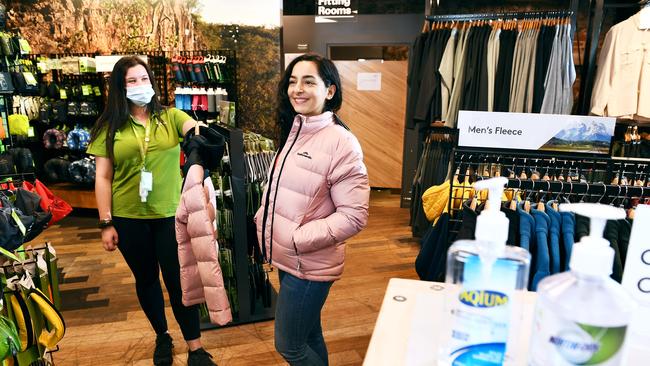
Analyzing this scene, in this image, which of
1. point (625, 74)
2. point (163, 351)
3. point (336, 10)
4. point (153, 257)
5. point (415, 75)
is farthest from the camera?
point (336, 10)

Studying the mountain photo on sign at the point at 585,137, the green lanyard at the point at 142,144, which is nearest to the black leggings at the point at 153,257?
the green lanyard at the point at 142,144

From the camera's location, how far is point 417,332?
83 cm

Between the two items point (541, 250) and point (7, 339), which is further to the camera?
point (7, 339)

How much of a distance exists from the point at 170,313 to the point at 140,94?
1.62 meters

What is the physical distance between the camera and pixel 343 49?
654 cm

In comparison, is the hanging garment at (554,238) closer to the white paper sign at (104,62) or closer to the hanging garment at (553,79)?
the hanging garment at (553,79)

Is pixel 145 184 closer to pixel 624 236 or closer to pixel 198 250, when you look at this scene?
pixel 198 250

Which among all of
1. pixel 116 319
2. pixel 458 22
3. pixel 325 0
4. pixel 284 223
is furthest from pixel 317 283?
pixel 325 0

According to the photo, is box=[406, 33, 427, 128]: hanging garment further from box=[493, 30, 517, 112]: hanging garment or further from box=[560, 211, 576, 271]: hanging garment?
box=[560, 211, 576, 271]: hanging garment

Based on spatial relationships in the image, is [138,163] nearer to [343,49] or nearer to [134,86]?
[134,86]

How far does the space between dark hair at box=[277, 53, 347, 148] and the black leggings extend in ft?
2.82

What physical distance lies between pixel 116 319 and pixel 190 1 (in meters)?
4.45

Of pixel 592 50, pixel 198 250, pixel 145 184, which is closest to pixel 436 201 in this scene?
pixel 198 250

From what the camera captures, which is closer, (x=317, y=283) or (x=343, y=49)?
(x=317, y=283)
